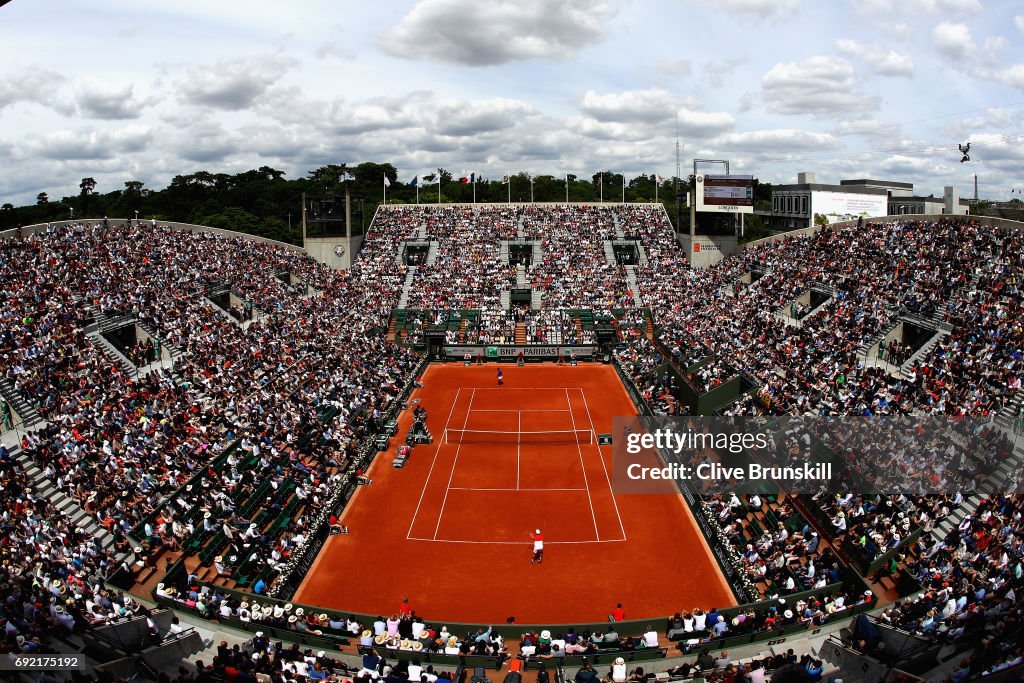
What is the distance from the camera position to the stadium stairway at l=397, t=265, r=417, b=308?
59.7 m

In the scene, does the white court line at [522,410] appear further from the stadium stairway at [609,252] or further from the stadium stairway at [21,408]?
the stadium stairway at [609,252]

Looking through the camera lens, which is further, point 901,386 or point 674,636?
point 901,386

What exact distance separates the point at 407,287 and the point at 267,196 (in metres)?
54.1

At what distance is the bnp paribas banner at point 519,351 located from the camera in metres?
51.7

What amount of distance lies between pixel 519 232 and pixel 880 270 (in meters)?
36.6

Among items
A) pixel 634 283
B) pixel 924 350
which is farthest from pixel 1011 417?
pixel 634 283

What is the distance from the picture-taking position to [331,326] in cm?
4831

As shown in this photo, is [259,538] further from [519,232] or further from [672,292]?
[519,232]

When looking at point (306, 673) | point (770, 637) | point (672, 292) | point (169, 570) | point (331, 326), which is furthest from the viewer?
point (672, 292)

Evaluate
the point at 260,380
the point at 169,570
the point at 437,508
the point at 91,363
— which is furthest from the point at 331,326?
the point at 169,570

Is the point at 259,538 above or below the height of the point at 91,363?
below

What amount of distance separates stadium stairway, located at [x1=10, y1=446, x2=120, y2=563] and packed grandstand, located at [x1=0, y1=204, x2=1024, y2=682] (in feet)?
0.32
